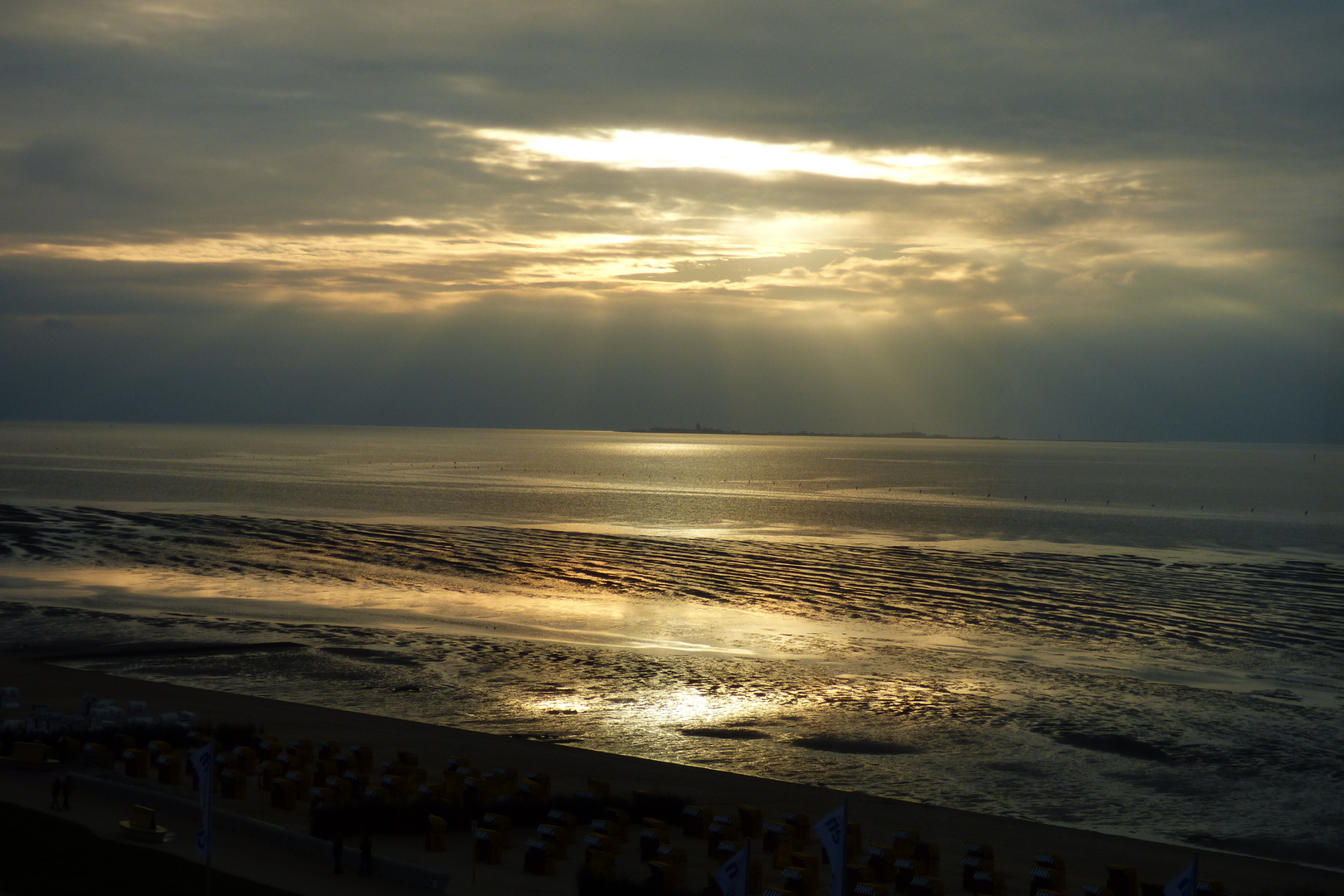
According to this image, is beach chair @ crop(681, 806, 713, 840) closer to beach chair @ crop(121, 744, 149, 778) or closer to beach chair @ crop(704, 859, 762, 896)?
beach chair @ crop(704, 859, 762, 896)

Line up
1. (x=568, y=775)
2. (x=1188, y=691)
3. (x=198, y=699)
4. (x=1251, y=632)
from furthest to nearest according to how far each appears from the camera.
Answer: (x=1251, y=632) → (x=1188, y=691) → (x=198, y=699) → (x=568, y=775)

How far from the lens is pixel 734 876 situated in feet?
45.0

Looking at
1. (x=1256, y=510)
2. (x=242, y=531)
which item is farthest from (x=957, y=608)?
(x=1256, y=510)

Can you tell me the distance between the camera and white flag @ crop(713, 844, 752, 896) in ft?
44.4

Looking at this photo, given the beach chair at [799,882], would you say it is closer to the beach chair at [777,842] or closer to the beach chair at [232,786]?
the beach chair at [777,842]

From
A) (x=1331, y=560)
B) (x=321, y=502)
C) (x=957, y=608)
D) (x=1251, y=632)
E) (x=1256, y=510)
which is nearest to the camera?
(x=1251, y=632)

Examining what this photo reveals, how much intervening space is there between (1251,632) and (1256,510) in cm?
9061

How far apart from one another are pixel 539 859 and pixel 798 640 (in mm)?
26721

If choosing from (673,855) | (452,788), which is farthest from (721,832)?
(452,788)

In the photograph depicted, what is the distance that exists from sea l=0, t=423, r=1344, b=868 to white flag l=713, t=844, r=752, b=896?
50.5 ft

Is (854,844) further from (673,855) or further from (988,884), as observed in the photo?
(673,855)

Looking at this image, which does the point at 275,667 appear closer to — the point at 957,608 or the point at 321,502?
the point at 957,608

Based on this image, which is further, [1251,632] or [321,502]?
[321,502]

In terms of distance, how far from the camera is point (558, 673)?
40.0m
